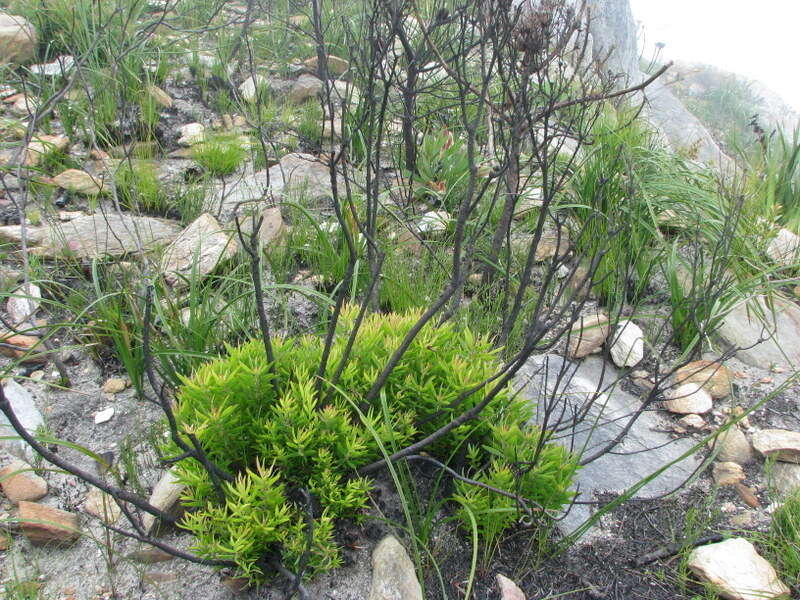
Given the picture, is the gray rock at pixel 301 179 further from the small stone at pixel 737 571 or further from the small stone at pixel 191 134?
the small stone at pixel 737 571

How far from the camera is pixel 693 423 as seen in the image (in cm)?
255

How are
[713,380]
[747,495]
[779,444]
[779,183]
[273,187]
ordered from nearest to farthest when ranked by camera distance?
[747,495]
[779,444]
[713,380]
[273,187]
[779,183]

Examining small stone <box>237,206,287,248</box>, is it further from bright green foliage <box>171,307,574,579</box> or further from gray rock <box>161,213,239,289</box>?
bright green foliage <box>171,307,574,579</box>

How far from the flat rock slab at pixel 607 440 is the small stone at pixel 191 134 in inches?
115

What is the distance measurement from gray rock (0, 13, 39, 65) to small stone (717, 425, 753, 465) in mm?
5205

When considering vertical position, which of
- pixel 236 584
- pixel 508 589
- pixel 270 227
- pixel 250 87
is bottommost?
pixel 236 584

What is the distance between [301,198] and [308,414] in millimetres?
2050

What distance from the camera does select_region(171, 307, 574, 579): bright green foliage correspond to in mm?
1568

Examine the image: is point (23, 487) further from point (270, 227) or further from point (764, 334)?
point (764, 334)

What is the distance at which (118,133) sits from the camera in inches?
161

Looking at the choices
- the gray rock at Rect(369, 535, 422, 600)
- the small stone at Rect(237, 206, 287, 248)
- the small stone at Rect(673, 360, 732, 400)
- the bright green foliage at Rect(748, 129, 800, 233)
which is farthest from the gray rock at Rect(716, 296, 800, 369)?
the small stone at Rect(237, 206, 287, 248)

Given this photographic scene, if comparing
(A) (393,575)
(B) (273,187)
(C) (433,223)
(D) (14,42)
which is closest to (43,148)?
(B) (273,187)

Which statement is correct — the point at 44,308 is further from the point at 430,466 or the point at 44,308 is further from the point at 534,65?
the point at 534,65

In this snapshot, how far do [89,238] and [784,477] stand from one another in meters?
3.25
